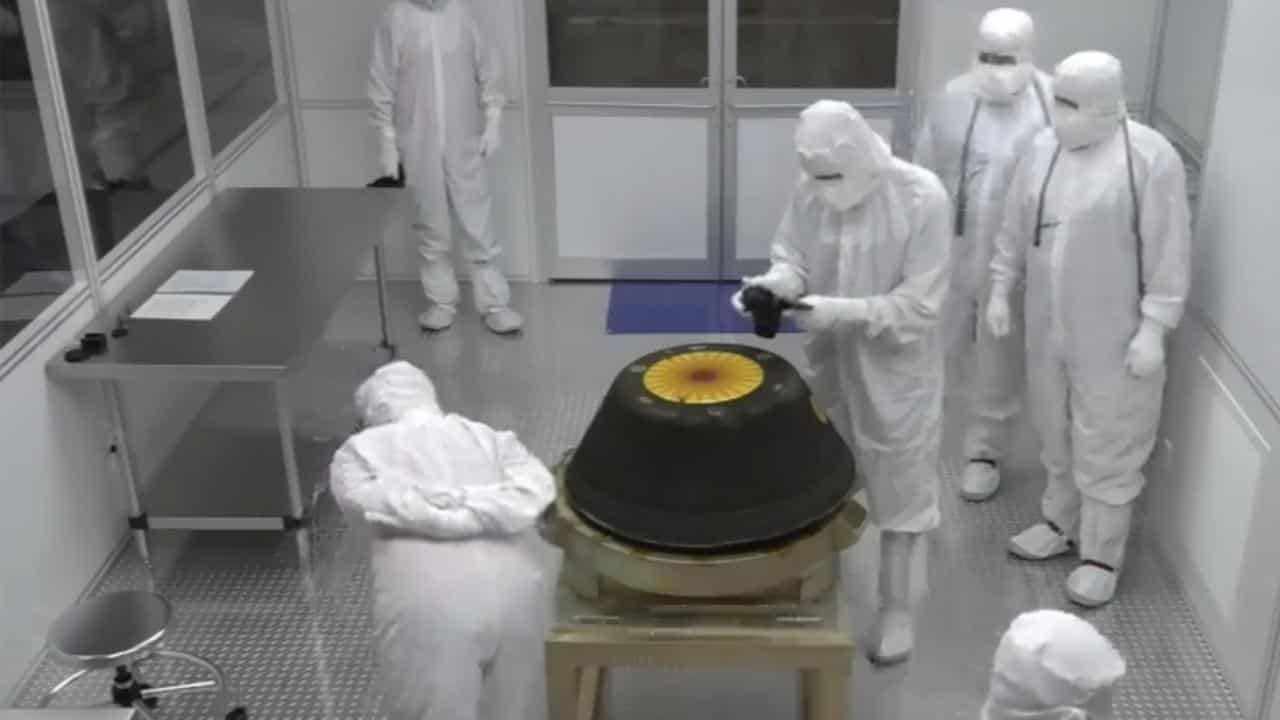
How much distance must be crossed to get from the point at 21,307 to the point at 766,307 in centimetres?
170

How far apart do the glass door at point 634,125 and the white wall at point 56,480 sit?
5.75 feet

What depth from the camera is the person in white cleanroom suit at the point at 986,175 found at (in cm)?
343

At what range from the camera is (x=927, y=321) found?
2.58 meters

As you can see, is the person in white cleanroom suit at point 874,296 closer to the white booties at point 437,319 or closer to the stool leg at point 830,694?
the stool leg at point 830,694

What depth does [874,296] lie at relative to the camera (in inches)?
102

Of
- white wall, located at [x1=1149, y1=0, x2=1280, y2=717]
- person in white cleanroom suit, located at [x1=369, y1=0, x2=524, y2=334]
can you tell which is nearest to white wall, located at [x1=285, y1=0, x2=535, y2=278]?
person in white cleanroom suit, located at [x1=369, y1=0, x2=524, y2=334]

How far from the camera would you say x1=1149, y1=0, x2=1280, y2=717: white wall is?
106 inches

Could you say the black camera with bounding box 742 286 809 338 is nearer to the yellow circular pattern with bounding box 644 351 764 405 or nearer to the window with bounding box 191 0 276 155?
the yellow circular pattern with bounding box 644 351 764 405

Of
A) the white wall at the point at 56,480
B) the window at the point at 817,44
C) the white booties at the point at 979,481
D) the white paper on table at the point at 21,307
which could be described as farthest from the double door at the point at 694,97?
the white paper on table at the point at 21,307

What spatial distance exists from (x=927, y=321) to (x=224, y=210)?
2329 millimetres

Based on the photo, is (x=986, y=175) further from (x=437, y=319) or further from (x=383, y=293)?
(x=437, y=319)

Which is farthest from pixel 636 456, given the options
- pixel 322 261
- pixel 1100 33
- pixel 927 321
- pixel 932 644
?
pixel 1100 33

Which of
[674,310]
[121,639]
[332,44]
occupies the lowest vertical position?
[674,310]

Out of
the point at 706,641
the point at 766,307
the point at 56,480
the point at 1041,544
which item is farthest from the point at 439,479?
the point at 1041,544
